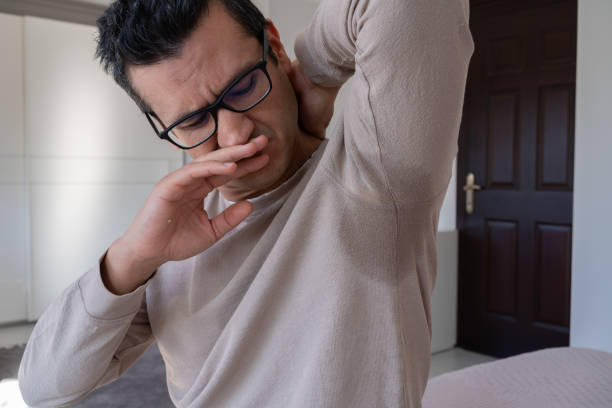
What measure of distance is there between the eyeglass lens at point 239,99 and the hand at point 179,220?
0.21 ft

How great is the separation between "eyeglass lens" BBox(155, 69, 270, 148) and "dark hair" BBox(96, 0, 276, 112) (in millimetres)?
78

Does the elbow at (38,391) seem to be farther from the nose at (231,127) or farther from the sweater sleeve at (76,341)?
the nose at (231,127)

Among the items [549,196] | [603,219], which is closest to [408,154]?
[603,219]

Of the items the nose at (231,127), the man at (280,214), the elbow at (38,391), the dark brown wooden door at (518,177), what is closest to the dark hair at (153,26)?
the man at (280,214)

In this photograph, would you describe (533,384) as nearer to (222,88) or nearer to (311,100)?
(311,100)

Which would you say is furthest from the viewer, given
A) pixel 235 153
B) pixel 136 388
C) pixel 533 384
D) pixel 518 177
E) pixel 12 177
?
pixel 12 177

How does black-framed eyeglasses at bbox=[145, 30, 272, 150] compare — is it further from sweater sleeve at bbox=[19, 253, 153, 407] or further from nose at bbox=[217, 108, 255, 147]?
sweater sleeve at bbox=[19, 253, 153, 407]

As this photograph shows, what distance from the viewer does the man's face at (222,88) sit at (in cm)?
75

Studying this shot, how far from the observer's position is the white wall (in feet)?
9.86

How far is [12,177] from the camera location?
4.02 meters

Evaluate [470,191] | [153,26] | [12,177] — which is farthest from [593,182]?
[12,177]

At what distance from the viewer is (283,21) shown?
4199 mm

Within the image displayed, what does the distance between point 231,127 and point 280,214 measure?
164 mm

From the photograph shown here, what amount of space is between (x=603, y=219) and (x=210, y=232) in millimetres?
2928
